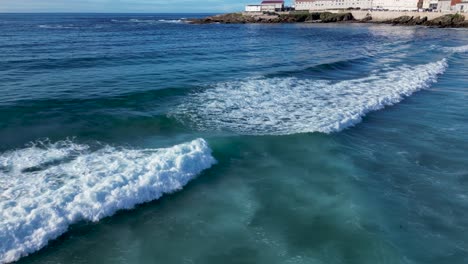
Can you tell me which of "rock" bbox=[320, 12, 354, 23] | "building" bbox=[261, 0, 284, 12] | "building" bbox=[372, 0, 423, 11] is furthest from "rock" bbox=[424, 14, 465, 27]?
"building" bbox=[261, 0, 284, 12]

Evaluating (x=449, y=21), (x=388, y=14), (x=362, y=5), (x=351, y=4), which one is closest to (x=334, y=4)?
(x=351, y=4)

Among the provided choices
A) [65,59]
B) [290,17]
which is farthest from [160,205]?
[290,17]

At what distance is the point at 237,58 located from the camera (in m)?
30.4

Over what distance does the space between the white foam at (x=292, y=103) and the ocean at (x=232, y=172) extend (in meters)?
0.10

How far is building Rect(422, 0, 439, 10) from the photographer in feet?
333

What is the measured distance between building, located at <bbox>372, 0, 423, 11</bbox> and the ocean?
102 meters

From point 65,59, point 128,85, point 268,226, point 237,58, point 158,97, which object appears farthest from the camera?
point 237,58

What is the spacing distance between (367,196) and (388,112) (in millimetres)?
7786

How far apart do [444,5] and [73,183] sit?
112 m

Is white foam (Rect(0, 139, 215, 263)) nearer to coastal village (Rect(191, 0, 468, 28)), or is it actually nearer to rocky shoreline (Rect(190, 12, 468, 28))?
coastal village (Rect(191, 0, 468, 28))

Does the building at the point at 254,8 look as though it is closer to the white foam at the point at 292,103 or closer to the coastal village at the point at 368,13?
the coastal village at the point at 368,13

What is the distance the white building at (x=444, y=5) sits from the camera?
3563 inches

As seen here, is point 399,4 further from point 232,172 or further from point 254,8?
point 232,172

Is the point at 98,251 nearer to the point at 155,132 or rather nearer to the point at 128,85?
the point at 155,132
